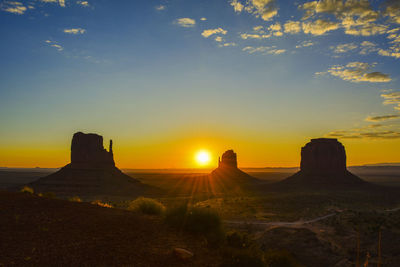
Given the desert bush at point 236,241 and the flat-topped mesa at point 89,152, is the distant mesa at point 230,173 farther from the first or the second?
the desert bush at point 236,241

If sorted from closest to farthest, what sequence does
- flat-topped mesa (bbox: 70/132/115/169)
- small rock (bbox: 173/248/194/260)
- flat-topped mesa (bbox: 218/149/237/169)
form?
1. small rock (bbox: 173/248/194/260)
2. flat-topped mesa (bbox: 70/132/115/169)
3. flat-topped mesa (bbox: 218/149/237/169)

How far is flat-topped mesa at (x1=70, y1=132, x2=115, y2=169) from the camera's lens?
298 ft

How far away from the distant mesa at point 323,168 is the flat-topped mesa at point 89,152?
5827 centimetres

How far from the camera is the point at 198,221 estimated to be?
10672mm

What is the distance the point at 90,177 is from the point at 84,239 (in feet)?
259

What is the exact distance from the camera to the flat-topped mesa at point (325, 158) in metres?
97.3

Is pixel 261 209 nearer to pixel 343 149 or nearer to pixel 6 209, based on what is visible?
pixel 6 209

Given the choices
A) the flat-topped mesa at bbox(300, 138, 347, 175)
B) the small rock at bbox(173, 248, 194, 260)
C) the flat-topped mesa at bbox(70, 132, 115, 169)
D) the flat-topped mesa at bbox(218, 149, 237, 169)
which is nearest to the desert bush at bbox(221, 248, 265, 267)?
the small rock at bbox(173, 248, 194, 260)

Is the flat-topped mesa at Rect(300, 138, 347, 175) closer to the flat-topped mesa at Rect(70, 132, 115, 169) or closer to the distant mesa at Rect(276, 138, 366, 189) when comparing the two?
the distant mesa at Rect(276, 138, 366, 189)

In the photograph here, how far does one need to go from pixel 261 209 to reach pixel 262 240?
19.7 meters

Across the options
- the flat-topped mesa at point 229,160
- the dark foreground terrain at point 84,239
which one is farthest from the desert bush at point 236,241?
the flat-topped mesa at point 229,160

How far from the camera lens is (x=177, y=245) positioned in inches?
347

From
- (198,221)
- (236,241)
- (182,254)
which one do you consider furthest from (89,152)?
(182,254)

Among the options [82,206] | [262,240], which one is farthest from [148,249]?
[262,240]
